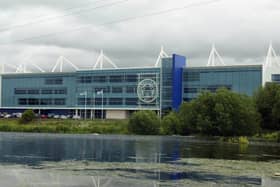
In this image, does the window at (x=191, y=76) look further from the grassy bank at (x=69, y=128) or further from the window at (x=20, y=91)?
the window at (x=20, y=91)

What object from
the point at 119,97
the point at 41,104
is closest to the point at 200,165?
the point at 119,97

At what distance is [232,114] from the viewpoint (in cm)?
8812

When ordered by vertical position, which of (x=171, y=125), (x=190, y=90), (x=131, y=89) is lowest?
(x=171, y=125)

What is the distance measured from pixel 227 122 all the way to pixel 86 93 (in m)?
74.2

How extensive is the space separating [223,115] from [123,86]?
209ft

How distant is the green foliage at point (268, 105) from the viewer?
89500 millimetres

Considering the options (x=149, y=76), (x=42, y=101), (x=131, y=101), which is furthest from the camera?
(x=42, y=101)

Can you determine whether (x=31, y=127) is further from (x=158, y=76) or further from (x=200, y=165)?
(x=200, y=165)

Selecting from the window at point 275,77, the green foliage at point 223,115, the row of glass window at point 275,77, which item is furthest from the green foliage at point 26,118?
the window at point 275,77

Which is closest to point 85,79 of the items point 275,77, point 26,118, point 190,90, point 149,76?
point 149,76

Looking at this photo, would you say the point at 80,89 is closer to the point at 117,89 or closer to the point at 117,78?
the point at 117,89

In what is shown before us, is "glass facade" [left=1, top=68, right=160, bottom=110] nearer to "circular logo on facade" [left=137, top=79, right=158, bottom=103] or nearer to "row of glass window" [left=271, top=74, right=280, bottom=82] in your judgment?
"circular logo on facade" [left=137, top=79, right=158, bottom=103]

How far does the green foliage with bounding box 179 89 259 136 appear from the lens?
87.3 m

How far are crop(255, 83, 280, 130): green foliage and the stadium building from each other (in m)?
36.8
